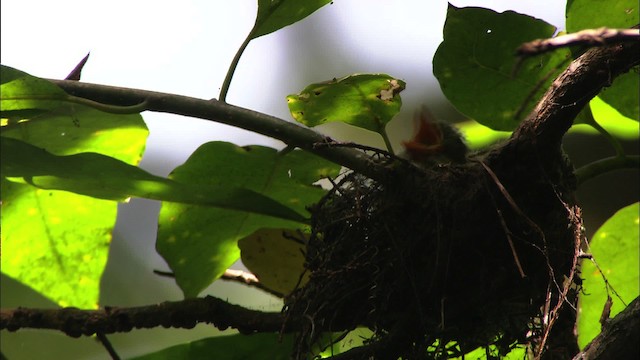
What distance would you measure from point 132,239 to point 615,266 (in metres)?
3.27

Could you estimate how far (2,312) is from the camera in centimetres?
114

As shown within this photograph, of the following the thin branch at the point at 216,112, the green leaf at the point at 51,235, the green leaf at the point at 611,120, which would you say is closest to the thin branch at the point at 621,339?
the thin branch at the point at 216,112

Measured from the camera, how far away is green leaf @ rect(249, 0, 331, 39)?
4.15 feet

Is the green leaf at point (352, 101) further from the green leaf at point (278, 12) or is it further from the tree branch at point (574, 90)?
the tree branch at point (574, 90)

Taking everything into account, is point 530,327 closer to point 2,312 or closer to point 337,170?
point 337,170

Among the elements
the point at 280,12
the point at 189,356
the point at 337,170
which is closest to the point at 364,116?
the point at 337,170

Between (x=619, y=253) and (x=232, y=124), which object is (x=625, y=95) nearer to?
(x=619, y=253)

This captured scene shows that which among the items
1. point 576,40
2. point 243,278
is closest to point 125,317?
point 243,278

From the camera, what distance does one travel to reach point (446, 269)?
1.13 meters

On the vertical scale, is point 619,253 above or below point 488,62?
below

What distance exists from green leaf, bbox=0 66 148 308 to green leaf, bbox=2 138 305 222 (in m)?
0.11

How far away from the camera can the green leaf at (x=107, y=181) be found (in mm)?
1108

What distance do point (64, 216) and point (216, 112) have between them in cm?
49

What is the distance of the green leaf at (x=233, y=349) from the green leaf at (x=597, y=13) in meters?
0.78
